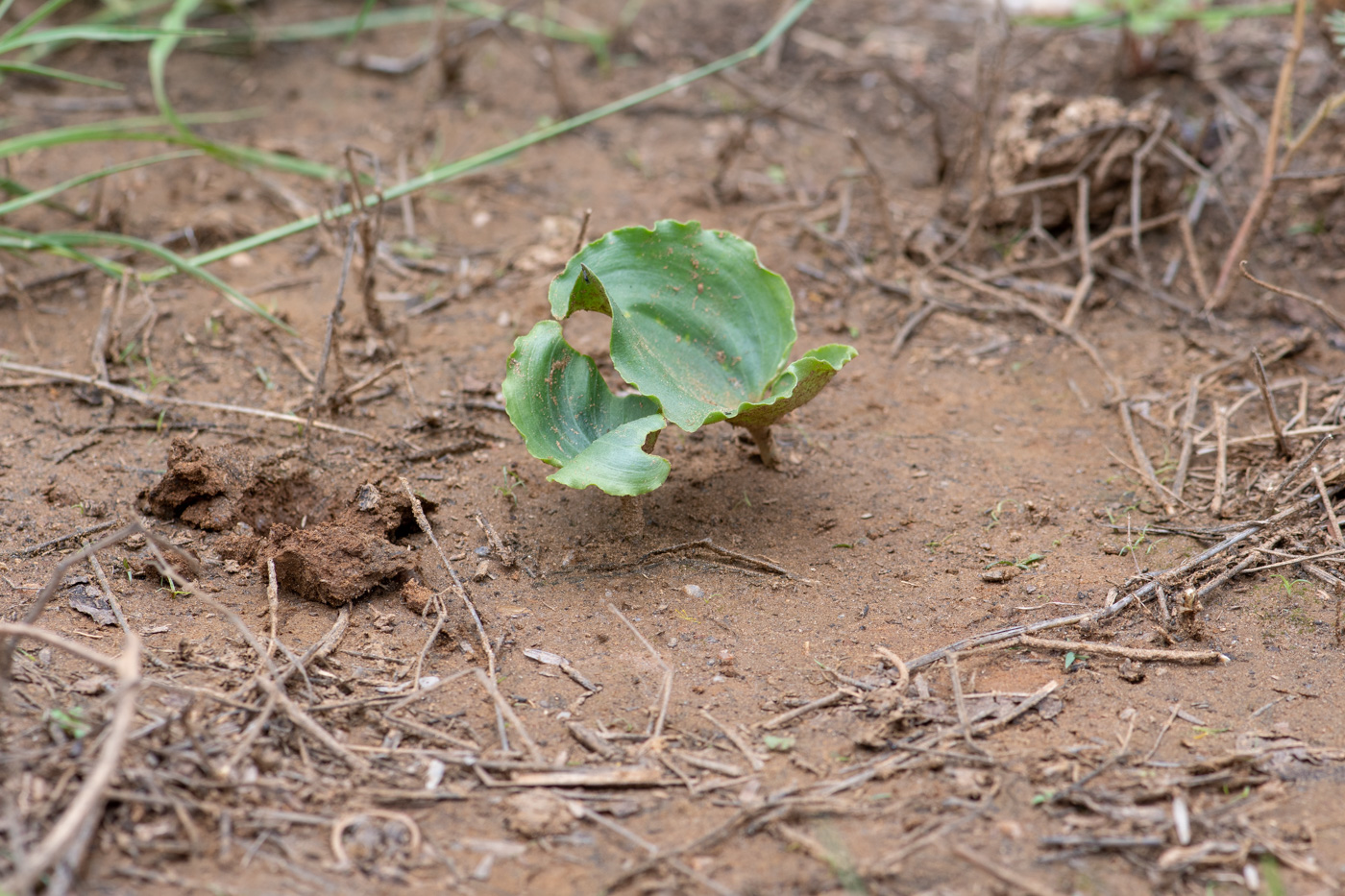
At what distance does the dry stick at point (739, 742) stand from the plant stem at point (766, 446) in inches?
30.5

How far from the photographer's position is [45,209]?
3.53 m

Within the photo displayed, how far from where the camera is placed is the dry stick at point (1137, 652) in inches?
81.1

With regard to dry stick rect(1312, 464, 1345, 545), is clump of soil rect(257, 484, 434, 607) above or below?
below

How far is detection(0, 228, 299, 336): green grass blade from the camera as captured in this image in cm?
282

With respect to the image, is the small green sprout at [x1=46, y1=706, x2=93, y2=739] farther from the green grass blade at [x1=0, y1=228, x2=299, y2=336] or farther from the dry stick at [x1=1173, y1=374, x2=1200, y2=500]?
the dry stick at [x1=1173, y1=374, x2=1200, y2=500]

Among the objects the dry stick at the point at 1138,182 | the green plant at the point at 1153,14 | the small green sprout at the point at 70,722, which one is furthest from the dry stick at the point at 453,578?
the green plant at the point at 1153,14

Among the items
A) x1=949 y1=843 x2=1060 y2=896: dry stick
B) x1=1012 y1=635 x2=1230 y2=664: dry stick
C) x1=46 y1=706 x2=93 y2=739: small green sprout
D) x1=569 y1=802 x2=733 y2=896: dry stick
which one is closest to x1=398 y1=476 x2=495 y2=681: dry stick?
x1=569 y1=802 x2=733 y2=896: dry stick

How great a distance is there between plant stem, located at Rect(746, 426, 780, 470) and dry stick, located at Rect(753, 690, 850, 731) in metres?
0.73

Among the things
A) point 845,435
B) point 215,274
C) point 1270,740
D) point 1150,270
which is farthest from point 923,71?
point 1270,740

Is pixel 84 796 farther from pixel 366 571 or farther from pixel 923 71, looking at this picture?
pixel 923 71

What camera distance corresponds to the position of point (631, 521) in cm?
242

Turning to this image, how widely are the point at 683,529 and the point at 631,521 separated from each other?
14cm

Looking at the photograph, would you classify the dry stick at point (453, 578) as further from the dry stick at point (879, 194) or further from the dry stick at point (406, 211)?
the dry stick at point (879, 194)

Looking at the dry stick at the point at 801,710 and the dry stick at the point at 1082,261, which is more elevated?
the dry stick at the point at 1082,261
